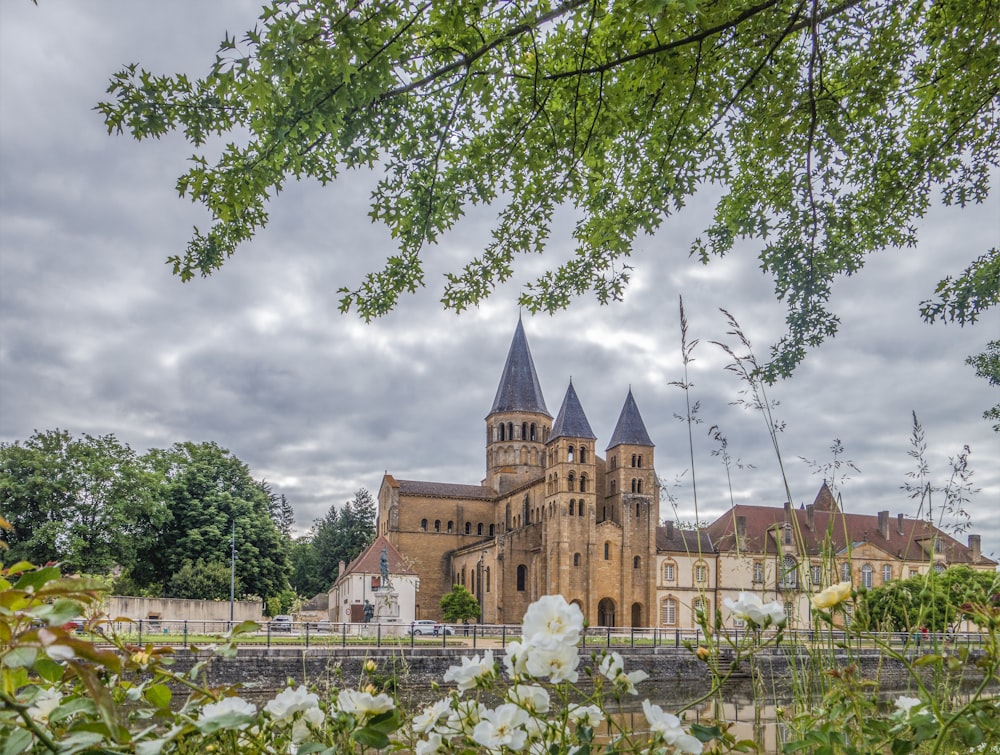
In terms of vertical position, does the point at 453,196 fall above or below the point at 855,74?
below

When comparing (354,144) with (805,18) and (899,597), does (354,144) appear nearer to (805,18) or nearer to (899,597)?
(805,18)

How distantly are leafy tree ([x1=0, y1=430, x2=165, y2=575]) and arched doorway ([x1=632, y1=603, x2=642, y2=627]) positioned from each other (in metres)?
27.7

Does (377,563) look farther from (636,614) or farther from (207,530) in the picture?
(636,614)

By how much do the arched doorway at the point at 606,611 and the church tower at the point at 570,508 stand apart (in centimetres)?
130

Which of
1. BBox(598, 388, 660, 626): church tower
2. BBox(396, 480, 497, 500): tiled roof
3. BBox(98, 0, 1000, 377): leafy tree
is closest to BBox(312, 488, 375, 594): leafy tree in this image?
BBox(396, 480, 497, 500): tiled roof

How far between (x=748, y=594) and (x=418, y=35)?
2704mm

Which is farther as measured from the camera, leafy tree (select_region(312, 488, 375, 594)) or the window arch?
leafy tree (select_region(312, 488, 375, 594))

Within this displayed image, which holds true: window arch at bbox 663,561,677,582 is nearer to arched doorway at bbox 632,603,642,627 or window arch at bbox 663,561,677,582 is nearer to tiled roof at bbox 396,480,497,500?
arched doorway at bbox 632,603,642,627

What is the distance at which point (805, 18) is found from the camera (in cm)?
430

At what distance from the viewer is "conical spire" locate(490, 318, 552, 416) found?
211 ft

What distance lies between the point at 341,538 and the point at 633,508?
34.6 metres

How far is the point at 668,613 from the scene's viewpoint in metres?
50.0

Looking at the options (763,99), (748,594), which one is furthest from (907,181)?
(748,594)

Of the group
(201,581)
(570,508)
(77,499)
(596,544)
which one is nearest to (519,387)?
(570,508)
